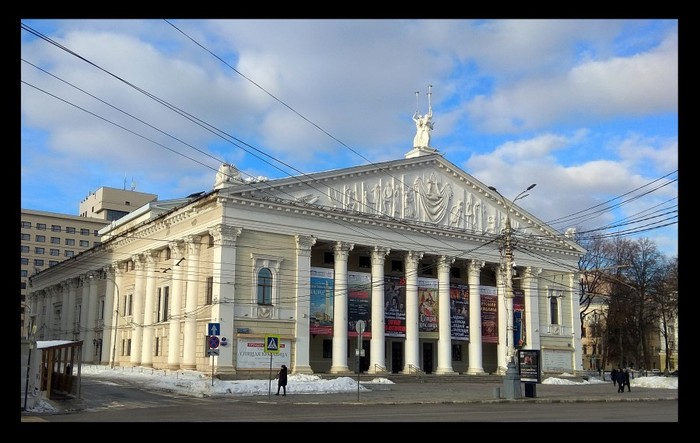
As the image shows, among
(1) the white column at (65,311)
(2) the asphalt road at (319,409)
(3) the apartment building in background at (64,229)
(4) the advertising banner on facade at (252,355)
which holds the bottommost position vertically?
(2) the asphalt road at (319,409)

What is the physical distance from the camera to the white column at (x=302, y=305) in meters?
45.6

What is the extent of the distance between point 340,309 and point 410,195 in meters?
10.6

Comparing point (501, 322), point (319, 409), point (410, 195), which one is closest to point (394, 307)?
point (410, 195)

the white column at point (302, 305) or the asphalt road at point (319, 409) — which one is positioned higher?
the white column at point (302, 305)

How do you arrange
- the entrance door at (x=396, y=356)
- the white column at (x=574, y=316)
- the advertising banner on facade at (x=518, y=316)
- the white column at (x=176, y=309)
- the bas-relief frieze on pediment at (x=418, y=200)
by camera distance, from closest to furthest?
the white column at (x=176, y=309) → the bas-relief frieze on pediment at (x=418, y=200) → the entrance door at (x=396, y=356) → the advertising banner on facade at (x=518, y=316) → the white column at (x=574, y=316)

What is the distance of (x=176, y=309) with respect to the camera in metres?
49.1

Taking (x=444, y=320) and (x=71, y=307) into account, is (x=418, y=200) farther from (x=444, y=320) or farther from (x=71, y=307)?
(x=71, y=307)

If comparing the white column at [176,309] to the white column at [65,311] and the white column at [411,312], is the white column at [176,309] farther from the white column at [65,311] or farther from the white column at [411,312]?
the white column at [65,311]

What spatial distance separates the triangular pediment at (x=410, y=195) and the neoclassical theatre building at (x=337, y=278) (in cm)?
10

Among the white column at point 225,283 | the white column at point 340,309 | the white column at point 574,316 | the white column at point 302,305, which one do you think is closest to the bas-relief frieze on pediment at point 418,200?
the white column at point 302,305

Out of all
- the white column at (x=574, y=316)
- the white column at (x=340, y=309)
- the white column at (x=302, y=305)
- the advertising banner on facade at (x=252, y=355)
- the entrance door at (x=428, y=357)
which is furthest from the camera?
the white column at (x=574, y=316)
